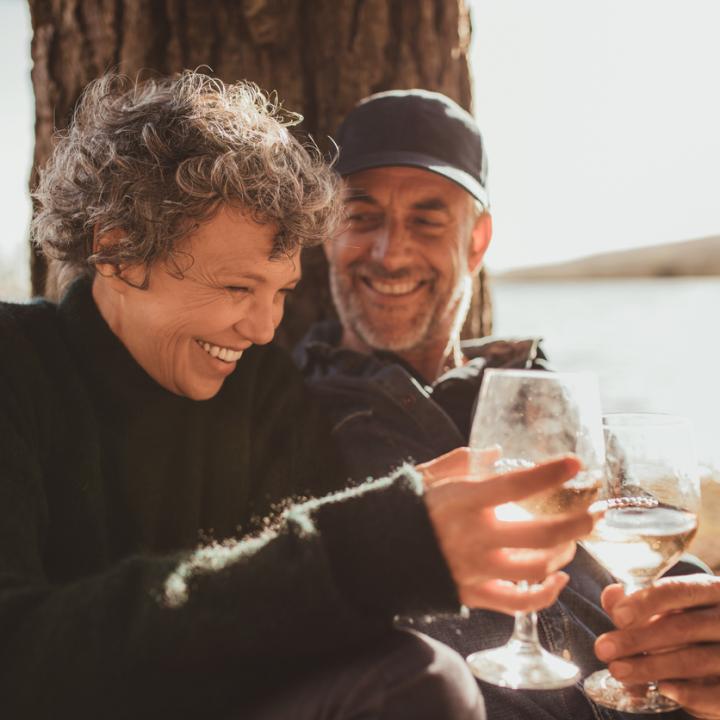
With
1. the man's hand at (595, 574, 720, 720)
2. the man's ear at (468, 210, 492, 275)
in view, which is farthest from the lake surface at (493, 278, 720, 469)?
the man's hand at (595, 574, 720, 720)

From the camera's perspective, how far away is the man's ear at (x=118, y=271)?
82.4 inches

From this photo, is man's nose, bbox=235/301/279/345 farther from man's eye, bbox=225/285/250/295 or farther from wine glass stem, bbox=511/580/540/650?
wine glass stem, bbox=511/580/540/650

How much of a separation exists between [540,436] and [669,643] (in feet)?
2.03

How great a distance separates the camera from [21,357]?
189 centimetres

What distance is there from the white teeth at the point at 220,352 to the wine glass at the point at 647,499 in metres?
1.05

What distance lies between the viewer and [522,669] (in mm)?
1614

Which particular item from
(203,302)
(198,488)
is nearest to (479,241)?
(203,302)

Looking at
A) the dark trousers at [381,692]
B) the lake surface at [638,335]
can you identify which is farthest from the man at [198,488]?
the lake surface at [638,335]

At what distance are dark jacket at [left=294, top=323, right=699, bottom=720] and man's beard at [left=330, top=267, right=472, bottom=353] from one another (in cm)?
7

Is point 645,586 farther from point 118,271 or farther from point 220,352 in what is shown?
point 118,271

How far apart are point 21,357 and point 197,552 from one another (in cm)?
77

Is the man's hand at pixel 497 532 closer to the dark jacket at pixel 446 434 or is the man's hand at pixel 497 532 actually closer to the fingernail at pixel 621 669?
the fingernail at pixel 621 669

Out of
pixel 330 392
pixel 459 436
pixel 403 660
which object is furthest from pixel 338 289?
pixel 403 660

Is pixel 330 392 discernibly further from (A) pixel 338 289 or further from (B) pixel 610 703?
(B) pixel 610 703
